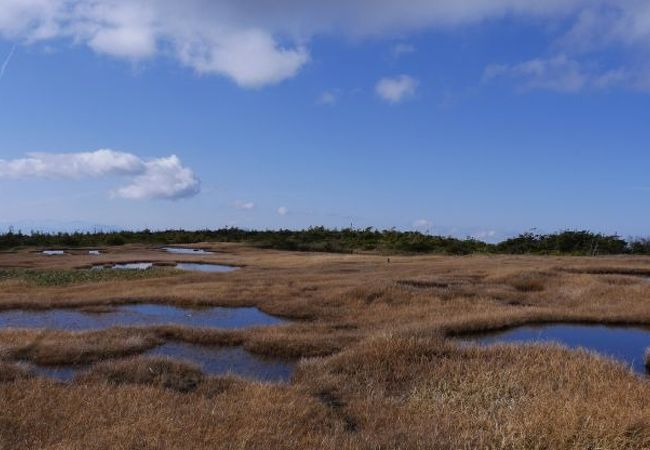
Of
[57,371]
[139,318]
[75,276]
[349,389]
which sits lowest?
[57,371]

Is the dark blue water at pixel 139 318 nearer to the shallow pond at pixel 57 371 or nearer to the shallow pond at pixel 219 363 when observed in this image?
the shallow pond at pixel 219 363

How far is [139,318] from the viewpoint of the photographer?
29.1 m

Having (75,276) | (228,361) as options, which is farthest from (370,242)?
(228,361)

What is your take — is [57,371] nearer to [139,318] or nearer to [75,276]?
[139,318]

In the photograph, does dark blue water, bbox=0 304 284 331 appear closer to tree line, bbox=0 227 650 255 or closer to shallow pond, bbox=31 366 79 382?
shallow pond, bbox=31 366 79 382

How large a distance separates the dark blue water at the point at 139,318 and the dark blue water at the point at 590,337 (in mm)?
10531

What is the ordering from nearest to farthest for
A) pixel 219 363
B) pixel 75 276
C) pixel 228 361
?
pixel 219 363 < pixel 228 361 < pixel 75 276

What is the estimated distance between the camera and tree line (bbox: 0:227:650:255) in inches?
3374

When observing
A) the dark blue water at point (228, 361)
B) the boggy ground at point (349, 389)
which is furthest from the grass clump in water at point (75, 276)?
the dark blue water at point (228, 361)

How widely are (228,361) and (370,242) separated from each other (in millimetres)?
79293

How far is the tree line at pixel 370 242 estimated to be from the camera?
85.7 m

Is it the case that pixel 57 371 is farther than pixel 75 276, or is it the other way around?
pixel 75 276

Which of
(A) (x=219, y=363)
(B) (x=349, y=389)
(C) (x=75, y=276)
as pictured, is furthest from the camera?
(C) (x=75, y=276)

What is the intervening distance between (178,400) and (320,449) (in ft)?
15.4
